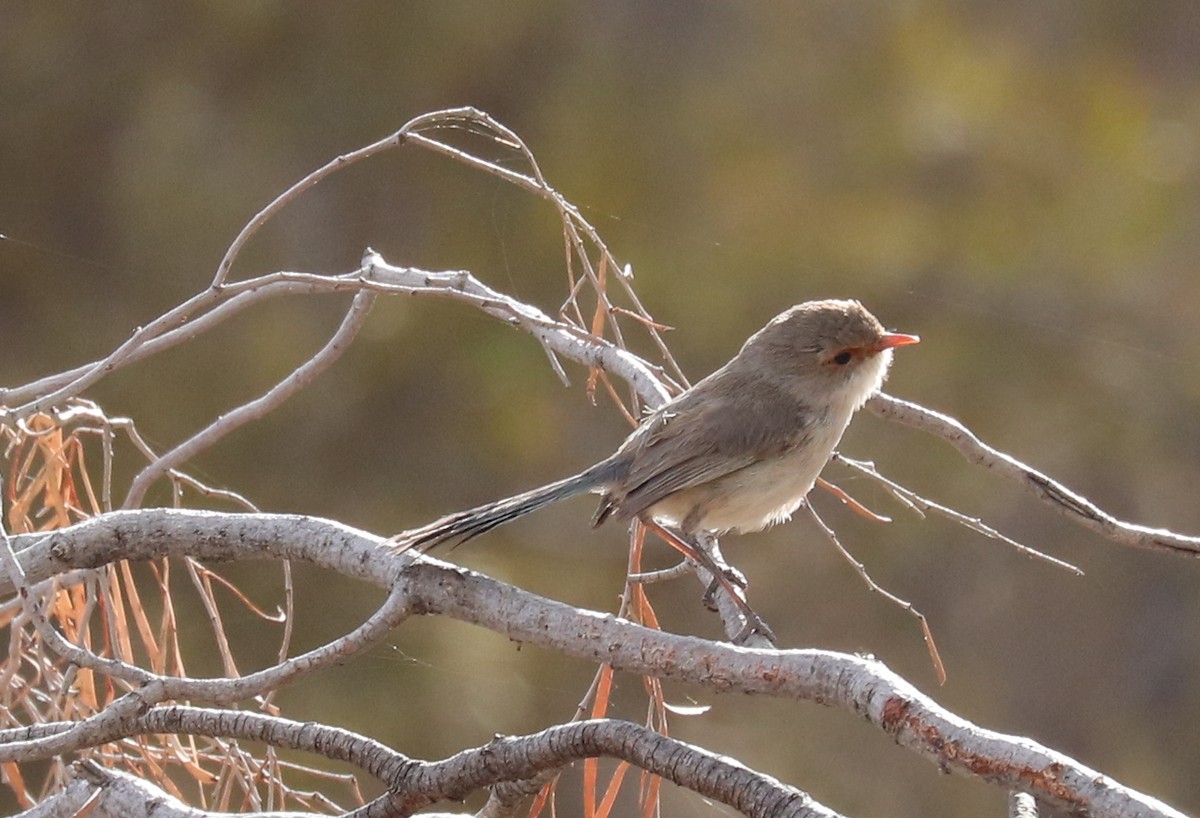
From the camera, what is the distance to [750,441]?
108 inches

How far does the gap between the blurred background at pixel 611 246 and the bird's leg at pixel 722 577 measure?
2.82 metres

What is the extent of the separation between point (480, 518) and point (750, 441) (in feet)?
2.28

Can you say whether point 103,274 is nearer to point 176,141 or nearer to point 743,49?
point 176,141

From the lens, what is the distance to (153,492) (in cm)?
592

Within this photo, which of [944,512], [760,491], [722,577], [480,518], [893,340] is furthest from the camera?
[893,340]

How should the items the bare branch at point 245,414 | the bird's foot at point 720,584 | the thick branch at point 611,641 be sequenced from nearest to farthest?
the thick branch at point 611,641
the bare branch at point 245,414
the bird's foot at point 720,584

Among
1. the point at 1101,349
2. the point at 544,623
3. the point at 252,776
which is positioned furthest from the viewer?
the point at 1101,349

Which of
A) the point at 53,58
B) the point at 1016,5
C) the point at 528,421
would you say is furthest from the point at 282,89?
the point at 1016,5

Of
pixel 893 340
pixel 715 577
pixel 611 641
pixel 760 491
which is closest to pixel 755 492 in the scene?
pixel 760 491

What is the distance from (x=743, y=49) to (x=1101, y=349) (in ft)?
6.80

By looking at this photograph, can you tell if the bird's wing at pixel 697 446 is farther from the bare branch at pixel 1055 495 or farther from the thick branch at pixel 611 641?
the thick branch at pixel 611 641

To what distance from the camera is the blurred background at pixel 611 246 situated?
561cm

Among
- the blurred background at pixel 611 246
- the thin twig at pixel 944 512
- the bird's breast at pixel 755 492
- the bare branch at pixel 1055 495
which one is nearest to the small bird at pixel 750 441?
the bird's breast at pixel 755 492

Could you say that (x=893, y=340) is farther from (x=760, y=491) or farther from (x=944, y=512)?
(x=944, y=512)
